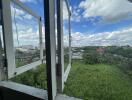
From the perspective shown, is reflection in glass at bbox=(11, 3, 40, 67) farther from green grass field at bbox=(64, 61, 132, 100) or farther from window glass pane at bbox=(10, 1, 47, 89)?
green grass field at bbox=(64, 61, 132, 100)

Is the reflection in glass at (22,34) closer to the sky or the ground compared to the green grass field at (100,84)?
closer to the sky

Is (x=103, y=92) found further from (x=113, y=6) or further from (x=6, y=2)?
(x=6, y=2)

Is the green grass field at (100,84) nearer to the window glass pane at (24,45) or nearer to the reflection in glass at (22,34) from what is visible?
the window glass pane at (24,45)

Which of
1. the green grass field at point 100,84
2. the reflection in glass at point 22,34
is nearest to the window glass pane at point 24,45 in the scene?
the reflection in glass at point 22,34

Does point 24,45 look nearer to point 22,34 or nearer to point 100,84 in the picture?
point 22,34

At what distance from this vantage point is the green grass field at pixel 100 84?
3.65ft

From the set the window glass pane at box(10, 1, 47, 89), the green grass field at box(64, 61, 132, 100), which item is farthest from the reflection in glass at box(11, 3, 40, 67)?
the green grass field at box(64, 61, 132, 100)

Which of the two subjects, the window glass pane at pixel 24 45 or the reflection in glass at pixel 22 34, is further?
the reflection in glass at pixel 22 34

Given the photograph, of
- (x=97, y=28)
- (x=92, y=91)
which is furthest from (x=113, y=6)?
(x=92, y=91)

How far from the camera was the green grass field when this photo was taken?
3.65 feet

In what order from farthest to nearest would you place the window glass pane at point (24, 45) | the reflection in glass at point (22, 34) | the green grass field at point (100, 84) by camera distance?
the reflection in glass at point (22, 34) < the window glass pane at point (24, 45) < the green grass field at point (100, 84)

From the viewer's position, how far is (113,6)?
112 centimetres

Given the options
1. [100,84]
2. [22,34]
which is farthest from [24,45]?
[100,84]

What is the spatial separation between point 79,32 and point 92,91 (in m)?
0.76
